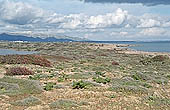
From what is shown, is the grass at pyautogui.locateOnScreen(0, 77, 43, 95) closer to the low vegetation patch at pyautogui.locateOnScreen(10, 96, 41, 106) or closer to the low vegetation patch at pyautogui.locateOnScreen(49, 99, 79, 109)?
the low vegetation patch at pyautogui.locateOnScreen(10, 96, 41, 106)

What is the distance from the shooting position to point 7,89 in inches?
664

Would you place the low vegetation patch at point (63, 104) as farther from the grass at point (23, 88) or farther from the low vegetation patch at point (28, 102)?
the grass at point (23, 88)

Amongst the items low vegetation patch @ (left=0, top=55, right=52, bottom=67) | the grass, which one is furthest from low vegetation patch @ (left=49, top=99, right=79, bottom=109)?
low vegetation patch @ (left=0, top=55, right=52, bottom=67)

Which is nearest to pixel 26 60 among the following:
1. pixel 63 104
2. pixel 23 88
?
pixel 23 88

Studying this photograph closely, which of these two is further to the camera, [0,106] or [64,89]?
[64,89]

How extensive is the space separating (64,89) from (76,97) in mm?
2261

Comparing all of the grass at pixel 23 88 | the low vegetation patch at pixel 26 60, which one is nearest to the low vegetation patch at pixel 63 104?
the grass at pixel 23 88

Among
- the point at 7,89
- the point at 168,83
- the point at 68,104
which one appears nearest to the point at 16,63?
the point at 7,89

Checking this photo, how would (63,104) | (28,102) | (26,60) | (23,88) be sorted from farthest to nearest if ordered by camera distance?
(26,60) < (23,88) < (28,102) < (63,104)

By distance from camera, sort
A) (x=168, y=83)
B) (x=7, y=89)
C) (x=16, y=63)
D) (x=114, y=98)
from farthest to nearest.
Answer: (x=16, y=63)
(x=168, y=83)
(x=7, y=89)
(x=114, y=98)

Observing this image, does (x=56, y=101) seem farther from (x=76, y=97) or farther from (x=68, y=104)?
(x=76, y=97)

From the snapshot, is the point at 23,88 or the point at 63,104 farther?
the point at 23,88

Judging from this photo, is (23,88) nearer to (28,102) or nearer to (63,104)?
(28,102)

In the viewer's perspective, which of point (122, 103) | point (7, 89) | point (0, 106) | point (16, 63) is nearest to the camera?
point (0, 106)
